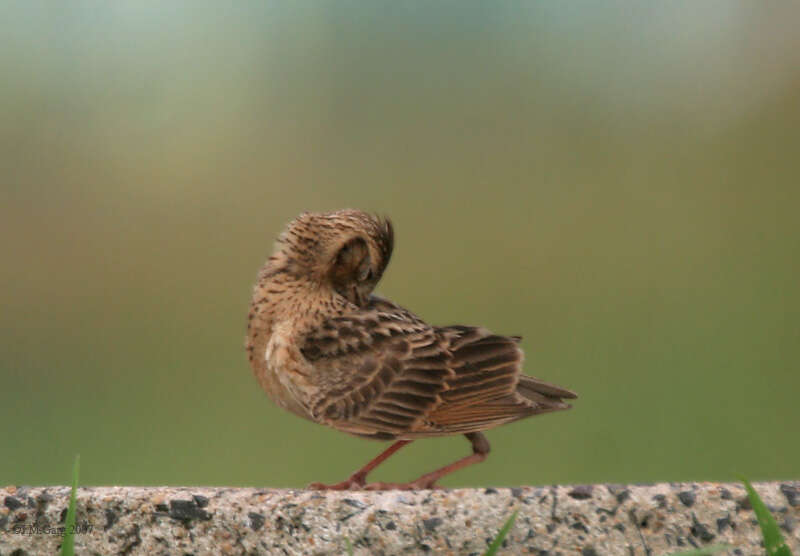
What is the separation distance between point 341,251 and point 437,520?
1.36 metres

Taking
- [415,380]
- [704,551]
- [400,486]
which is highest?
[415,380]

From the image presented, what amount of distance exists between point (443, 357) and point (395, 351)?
0.55 feet

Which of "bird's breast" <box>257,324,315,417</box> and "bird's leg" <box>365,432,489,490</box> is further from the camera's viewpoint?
"bird's breast" <box>257,324,315,417</box>

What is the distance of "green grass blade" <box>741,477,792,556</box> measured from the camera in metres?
2.30

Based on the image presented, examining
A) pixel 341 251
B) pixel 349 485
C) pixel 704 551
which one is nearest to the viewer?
pixel 704 551

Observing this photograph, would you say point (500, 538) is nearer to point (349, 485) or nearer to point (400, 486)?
point (400, 486)

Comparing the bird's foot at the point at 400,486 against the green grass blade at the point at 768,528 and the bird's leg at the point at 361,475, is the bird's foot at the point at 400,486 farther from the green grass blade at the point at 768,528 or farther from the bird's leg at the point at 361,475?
the green grass blade at the point at 768,528

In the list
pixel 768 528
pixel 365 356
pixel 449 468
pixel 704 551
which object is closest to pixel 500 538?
pixel 704 551

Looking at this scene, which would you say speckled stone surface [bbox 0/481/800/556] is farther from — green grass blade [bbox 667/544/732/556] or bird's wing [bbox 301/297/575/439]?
bird's wing [bbox 301/297/575/439]

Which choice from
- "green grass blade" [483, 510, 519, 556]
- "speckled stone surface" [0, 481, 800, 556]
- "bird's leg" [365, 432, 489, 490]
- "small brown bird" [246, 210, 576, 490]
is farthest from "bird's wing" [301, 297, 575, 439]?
"green grass blade" [483, 510, 519, 556]

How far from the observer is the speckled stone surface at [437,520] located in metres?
2.45

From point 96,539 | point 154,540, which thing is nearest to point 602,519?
point 154,540

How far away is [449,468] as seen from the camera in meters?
3.18

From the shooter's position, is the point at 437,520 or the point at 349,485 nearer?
the point at 437,520
